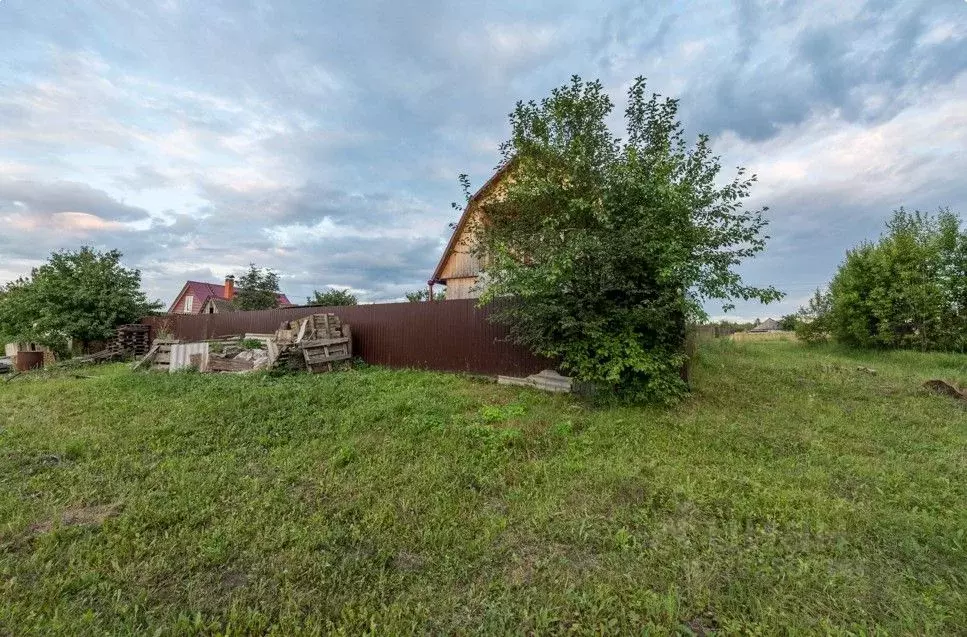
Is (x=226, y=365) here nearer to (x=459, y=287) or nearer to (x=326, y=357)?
(x=326, y=357)

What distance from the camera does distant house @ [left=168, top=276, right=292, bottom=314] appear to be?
2661 centimetres

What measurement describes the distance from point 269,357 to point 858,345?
71.7 feet

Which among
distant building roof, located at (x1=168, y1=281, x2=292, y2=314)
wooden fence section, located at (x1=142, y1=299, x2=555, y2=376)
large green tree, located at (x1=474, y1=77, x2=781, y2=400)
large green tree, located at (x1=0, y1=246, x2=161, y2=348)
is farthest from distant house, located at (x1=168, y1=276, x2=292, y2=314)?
large green tree, located at (x1=474, y1=77, x2=781, y2=400)

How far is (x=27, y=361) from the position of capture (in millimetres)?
12070

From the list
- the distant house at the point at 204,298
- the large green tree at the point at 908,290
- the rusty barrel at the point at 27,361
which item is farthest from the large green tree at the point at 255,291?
the large green tree at the point at 908,290

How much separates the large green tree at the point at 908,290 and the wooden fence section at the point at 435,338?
16611mm

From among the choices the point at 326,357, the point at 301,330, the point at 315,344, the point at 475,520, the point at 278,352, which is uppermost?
the point at 301,330

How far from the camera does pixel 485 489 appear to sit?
3.59 metres

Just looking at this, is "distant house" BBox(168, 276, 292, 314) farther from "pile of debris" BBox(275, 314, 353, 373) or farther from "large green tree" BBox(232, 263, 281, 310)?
"pile of debris" BBox(275, 314, 353, 373)

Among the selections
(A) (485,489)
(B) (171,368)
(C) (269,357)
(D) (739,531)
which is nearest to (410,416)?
(A) (485,489)

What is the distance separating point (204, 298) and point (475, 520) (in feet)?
109

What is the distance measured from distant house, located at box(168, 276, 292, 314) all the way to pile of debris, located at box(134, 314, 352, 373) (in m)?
18.7

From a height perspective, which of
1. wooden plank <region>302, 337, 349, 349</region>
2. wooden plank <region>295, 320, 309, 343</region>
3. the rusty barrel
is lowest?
the rusty barrel

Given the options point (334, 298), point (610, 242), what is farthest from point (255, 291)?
point (610, 242)
